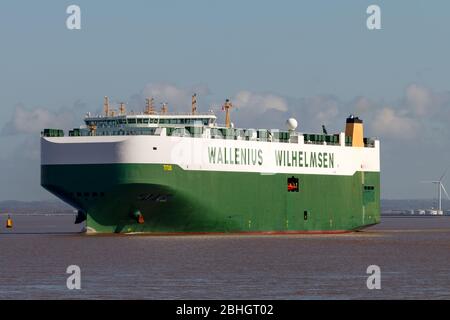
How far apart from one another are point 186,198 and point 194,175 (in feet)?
6.18

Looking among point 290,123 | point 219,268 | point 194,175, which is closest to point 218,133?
point 194,175

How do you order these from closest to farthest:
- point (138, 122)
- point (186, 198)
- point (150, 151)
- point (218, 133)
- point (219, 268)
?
point (219, 268), point (150, 151), point (186, 198), point (138, 122), point (218, 133)

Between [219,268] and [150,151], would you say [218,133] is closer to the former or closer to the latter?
[150,151]

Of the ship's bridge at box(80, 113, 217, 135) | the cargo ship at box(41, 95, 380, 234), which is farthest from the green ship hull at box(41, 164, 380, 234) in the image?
the ship's bridge at box(80, 113, 217, 135)

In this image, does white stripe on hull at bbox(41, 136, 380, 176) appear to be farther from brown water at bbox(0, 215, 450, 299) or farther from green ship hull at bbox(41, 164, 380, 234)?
brown water at bbox(0, 215, 450, 299)

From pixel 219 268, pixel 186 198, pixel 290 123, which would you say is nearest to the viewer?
pixel 219 268

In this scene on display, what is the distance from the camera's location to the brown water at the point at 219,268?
47.4 m

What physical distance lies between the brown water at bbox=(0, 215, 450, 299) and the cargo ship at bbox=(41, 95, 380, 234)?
2525 millimetres

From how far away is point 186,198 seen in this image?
89.2 meters

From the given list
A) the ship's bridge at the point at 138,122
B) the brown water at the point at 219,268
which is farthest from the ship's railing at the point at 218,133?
the brown water at the point at 219,268

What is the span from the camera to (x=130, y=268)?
195 feet

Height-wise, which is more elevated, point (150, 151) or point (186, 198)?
point (150, 151)
